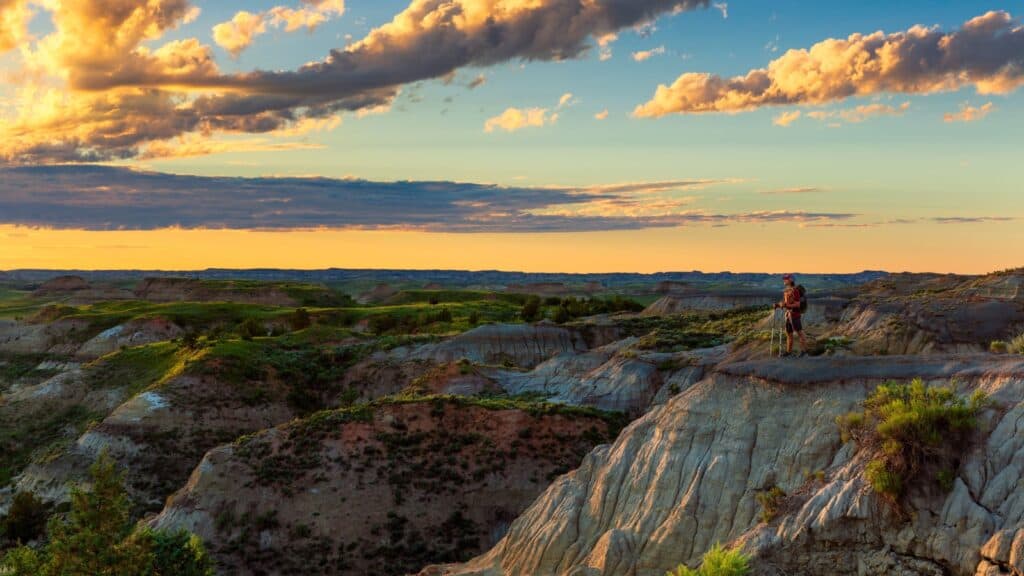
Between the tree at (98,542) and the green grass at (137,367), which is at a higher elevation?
the tree at (98,542)

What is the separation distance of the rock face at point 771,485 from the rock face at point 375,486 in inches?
452

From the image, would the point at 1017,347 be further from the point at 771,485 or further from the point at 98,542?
the point at 98,542

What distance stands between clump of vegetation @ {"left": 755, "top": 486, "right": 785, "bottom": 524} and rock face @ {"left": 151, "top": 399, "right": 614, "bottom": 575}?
2316 cm

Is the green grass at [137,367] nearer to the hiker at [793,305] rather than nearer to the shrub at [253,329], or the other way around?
the shrub at [253,329]

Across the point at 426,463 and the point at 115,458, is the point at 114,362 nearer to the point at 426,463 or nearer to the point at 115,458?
the point at 115,458

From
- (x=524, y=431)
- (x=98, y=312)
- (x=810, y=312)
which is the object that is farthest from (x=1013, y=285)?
(x=98, y=312)

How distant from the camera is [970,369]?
82.0 ft

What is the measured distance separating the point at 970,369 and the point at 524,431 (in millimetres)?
30874

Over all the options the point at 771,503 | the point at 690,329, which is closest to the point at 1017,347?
the point at 771,503

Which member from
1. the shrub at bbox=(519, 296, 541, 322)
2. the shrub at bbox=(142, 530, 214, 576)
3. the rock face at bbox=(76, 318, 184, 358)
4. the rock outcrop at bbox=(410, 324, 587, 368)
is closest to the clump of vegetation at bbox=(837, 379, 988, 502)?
the shrub at bbox=(142, 530, 214, 576)

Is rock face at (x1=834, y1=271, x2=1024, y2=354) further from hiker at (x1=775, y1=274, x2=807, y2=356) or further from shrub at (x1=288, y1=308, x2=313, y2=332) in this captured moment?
shrub at (x1=288, y1=308, x2=313, y2=332)

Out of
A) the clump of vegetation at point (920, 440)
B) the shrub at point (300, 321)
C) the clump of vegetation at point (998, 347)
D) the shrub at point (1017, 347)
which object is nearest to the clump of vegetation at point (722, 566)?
the clump of vegetation at point (920, 440)

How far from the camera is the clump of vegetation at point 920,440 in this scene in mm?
21094

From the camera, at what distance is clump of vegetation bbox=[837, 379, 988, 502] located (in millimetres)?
21094
